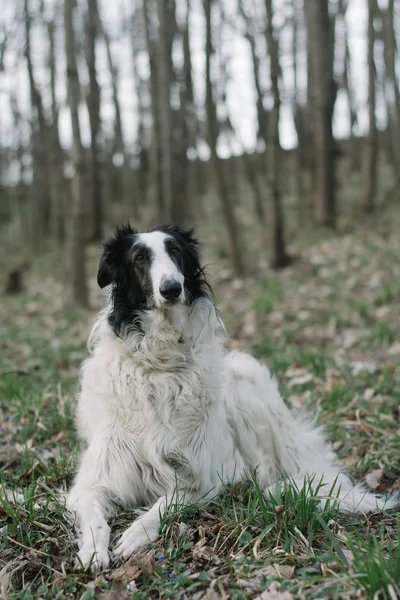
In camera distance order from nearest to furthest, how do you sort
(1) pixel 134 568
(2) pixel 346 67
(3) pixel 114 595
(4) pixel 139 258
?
(3) pixel 114 595
(1) pixel 134 568
(4) pixel 139 258
(2) pixel 346 67

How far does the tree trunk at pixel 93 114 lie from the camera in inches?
578

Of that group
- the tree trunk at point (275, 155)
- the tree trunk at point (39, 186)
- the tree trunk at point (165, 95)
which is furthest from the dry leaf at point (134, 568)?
the tree trunk at point (39, 186)

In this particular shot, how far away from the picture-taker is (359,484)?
3.43 metres

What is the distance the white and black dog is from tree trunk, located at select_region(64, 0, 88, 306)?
265 inches

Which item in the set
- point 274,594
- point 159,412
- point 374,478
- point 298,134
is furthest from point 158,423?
point 298,134

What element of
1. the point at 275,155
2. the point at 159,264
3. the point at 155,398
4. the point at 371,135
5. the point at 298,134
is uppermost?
the point at 298,134

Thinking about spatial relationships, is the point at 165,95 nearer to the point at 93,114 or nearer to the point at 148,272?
the point at 93,114

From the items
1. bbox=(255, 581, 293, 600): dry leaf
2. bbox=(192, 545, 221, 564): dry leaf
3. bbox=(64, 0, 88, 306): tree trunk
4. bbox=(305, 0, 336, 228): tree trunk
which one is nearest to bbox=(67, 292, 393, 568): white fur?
bbox=(192, 545, 221, 564): dry leaf

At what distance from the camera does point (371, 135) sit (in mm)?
12805

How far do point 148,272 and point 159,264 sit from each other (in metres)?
0.08

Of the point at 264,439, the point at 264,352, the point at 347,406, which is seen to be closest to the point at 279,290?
the point at 264,352

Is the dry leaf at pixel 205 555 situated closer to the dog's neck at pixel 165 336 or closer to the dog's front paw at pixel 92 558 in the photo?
the dog's front paw at pixel 92 558

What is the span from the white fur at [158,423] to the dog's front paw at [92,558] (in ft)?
Answer: 0.48

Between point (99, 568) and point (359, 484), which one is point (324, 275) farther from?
point (99, 568)
